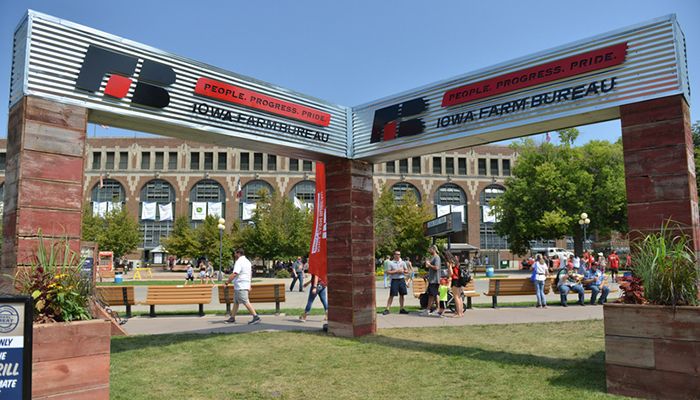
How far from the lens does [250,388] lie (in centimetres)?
608

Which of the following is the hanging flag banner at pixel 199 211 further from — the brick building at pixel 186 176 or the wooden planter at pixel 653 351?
the wooden planter at pixel 653 351

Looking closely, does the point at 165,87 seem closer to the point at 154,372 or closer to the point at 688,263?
the point at 154,372

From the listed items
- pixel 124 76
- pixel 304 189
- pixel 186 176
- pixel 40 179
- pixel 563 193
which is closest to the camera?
pixel 40 179

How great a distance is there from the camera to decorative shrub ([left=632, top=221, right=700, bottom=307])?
17.5 ft

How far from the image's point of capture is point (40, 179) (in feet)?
19.5

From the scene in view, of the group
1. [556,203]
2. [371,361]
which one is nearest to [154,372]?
[371,361]

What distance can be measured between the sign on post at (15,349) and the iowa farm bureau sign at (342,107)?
3416mm

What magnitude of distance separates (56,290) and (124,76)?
347 cm

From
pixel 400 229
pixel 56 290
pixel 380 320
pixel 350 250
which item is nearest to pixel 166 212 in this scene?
pixel 400 229

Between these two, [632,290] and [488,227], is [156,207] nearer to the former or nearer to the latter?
[488,227]

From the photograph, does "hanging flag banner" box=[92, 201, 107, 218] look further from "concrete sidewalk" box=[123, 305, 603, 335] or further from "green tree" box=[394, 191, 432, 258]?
"concrete sidewalk" box=[123, 305, 603, 335]

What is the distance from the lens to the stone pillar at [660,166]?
6.04 meters

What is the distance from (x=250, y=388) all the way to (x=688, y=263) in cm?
526

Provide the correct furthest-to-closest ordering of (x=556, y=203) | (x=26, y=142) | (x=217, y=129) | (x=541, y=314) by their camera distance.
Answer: (x=556, y=203) → (x=541, y=314) → (x=217, y=129) → (x=26, y=142)
